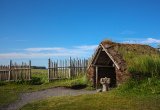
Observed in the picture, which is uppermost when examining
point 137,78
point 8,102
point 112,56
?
point 112,56

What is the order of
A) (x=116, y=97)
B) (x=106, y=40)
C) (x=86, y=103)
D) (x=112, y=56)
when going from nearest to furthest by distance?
(x=86, y=103), (x=116, y=97), (x=112, y=56), (x=106, y=40)

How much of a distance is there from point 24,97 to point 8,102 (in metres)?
1.96

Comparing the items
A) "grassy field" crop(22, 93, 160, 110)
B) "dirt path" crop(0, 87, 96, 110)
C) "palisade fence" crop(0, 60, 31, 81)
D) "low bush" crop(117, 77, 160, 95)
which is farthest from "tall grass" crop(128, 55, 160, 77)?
"palisade fence" crop(0, 60, 31, 81)

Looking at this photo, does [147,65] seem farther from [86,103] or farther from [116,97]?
[86,103]

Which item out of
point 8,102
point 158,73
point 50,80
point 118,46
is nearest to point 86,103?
point 8,102

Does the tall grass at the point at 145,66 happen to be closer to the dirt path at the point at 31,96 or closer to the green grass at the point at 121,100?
the green grass at the point at 121,100

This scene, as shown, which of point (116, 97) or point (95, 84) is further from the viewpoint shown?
point (95, 84)

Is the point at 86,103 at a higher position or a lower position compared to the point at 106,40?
lower

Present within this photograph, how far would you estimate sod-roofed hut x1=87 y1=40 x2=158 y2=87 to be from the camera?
65.8ft

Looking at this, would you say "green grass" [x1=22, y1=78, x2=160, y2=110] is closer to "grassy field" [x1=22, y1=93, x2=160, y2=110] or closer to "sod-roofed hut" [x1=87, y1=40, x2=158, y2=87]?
"grassy field" [x1=22, y1=93, x2=160, y2=110]

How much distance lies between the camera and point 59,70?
29.1 m

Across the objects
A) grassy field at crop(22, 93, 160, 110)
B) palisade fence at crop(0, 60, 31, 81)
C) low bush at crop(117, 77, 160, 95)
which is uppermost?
palisade fence at crop(0, 60, 31, 81)

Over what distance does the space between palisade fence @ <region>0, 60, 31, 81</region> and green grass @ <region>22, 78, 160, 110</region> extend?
444 inches

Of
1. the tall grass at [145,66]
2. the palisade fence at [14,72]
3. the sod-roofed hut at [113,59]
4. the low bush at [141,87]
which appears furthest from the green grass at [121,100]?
the palisade fence at [14,72]
